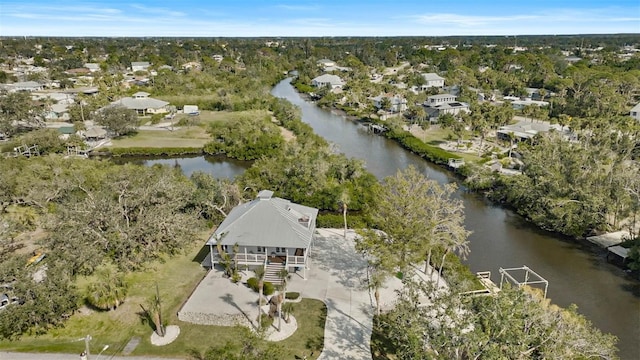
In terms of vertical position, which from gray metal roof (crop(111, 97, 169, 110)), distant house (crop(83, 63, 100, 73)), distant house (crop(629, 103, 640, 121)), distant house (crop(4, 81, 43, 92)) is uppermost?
distant house (crop(83, 63, 100, 73))

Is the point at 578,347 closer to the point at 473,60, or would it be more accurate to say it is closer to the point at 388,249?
the point at 388,249

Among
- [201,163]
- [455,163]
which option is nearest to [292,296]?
[455,163]

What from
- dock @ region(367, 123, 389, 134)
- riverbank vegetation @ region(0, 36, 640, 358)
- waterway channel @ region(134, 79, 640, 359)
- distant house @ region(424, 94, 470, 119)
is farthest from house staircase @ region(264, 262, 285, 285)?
distant house @ region(424, 94, 470, 119)

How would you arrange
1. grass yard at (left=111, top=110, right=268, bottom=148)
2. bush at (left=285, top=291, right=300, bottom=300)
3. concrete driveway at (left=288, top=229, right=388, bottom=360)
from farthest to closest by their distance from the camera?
grass yard at (left=111, top=110, right=268, bottom=148) → bush at (left=285, top=291, right=300, bottom=300) → concrete driveway at (left=288, top=229, right=388, bottom=360)

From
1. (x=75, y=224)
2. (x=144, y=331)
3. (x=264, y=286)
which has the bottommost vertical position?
(x=144, y=331)

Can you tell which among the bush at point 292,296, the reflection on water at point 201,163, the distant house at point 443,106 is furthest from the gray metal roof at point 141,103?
the bush at point 292,296

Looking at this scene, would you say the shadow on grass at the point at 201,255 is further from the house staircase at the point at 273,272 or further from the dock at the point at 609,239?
the dock at the point at 609,239

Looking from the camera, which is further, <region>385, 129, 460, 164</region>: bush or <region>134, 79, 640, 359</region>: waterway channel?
<region>385, 129, 460, 164</region>: bush

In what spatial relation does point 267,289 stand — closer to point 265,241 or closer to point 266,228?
point 265,241

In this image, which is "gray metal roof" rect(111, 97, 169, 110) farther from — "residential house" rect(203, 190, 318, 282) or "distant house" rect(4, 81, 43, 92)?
"residential house" rect(203, 190, 318, 282)
